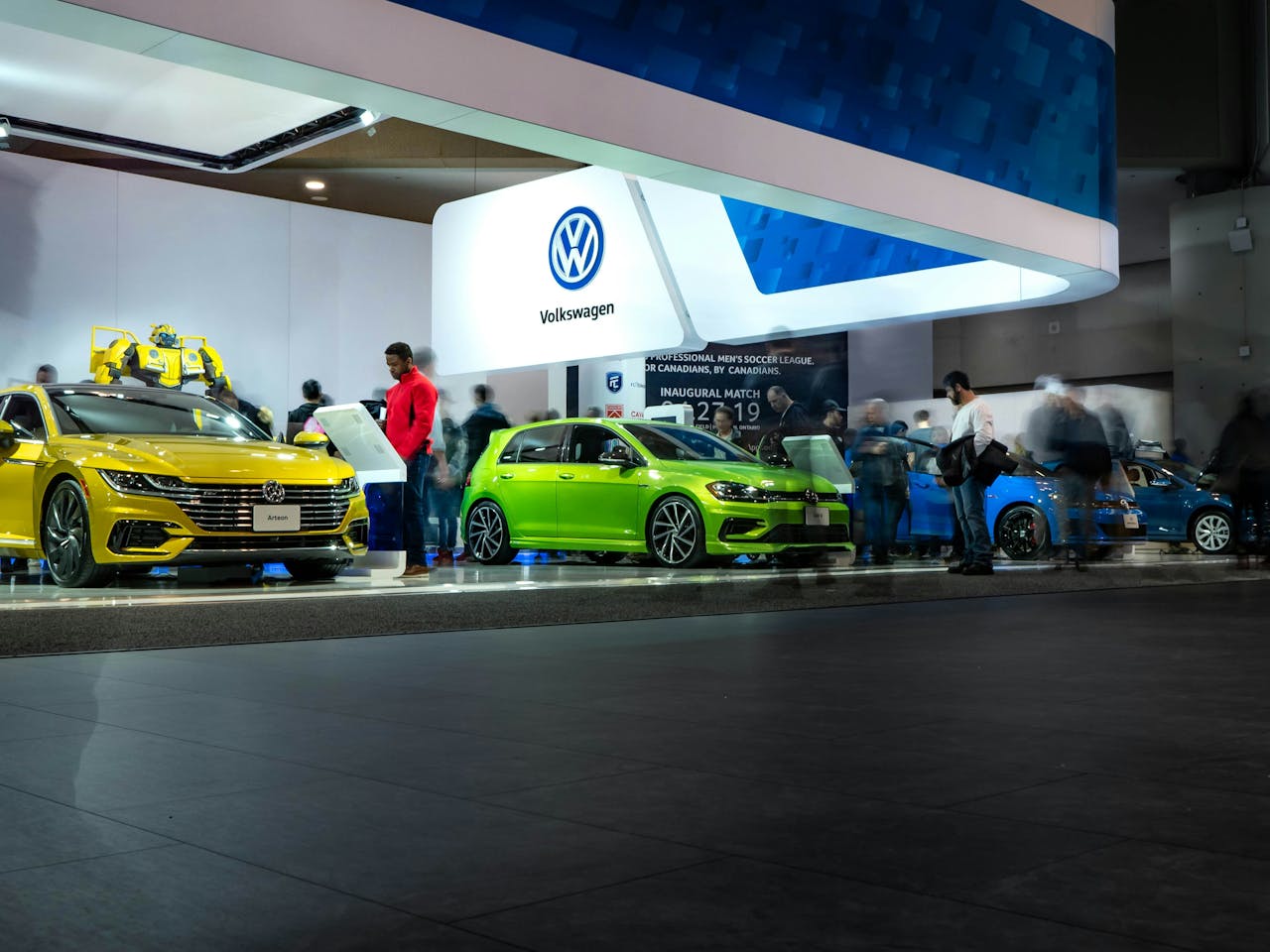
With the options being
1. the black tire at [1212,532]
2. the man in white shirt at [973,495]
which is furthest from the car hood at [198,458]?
the black tire at [1212,532]

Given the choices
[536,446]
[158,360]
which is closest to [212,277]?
[158,360]

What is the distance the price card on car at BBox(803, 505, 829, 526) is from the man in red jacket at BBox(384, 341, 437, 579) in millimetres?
3324

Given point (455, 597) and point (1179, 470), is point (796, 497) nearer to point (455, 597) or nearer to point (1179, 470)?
point (455, 597)

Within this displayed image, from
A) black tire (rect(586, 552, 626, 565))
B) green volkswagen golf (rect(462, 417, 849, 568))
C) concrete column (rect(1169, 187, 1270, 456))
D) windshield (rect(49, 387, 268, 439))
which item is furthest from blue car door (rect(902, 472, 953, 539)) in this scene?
concrete column (rect(1169, 187, 1270, 456))

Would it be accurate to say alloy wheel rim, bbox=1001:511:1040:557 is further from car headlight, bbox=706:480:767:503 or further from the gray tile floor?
the gray tile floor

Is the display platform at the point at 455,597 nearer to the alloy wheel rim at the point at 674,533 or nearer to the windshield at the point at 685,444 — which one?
the alloy wheel rim at the point at 674,533

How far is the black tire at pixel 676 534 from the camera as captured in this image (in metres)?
11.6

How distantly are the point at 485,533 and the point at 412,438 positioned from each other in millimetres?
3215

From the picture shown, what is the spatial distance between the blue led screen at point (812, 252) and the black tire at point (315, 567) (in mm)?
5828

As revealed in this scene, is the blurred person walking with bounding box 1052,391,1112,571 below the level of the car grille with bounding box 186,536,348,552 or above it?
above

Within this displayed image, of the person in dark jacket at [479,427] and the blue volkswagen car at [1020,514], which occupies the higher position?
the person in dark jacket at [479,427]

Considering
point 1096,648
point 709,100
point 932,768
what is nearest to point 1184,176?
point 709,100

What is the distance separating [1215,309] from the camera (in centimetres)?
2188

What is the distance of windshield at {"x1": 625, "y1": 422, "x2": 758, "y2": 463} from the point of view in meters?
12.3
